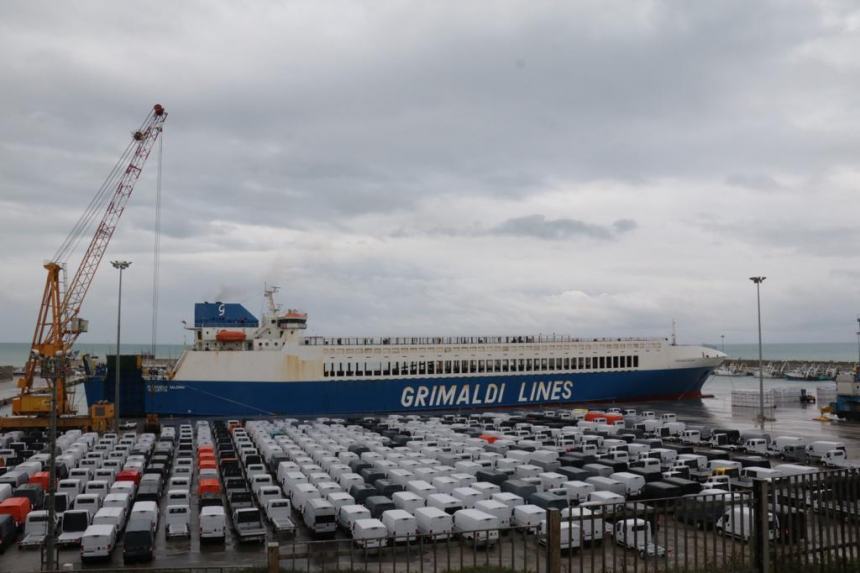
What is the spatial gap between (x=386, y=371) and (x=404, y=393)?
2.80m

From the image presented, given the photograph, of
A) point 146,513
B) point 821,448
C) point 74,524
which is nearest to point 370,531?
point 146,513

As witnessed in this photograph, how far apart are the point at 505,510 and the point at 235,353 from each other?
41.3 m

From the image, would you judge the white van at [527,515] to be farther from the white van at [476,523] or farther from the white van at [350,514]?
the white van at [350,514]

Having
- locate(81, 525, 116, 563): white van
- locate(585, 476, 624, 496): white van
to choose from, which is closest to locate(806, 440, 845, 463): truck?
locate(585, 476, 624, 496): white van

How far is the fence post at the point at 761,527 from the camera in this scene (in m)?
10.5

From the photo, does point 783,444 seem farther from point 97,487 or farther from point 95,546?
point 97,487

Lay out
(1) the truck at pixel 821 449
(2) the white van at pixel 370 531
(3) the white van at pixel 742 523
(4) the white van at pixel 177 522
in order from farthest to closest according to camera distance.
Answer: (1) the truck at pixel 821 449 < (4) the white van at pixel 177 522 < (2) the white van at pixel 370 531 < (3) the white van at pixel 742 523

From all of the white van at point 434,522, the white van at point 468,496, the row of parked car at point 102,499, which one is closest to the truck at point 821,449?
the white van at point 468,496

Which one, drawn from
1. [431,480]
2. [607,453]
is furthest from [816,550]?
[607,453]

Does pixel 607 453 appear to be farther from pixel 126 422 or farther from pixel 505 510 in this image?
pixel 126 422

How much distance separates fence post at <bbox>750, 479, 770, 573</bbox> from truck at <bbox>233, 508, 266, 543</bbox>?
17.8 metres

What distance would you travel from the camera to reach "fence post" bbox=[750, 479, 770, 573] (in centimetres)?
1048

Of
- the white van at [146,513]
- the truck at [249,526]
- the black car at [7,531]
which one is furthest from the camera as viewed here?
the white van at [146,513]

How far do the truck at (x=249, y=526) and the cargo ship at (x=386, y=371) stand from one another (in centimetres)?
3689
